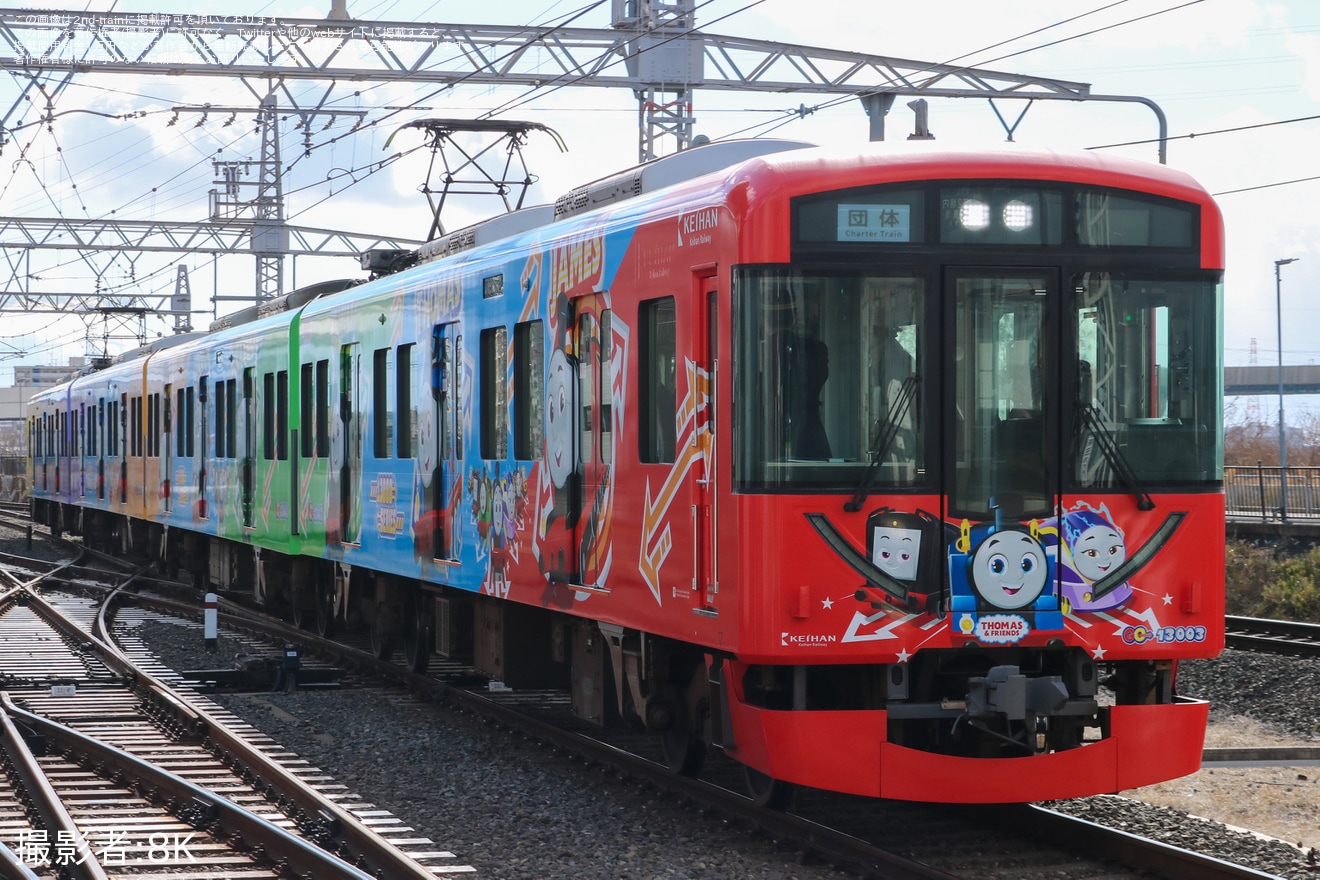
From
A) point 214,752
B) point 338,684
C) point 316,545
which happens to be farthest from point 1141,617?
point 316,545

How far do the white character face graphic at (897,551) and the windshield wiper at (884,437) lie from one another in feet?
0.51

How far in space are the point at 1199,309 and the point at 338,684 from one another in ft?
27.3

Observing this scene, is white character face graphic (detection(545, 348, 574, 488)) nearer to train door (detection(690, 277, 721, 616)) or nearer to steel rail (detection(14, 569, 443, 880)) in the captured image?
train door (detection(690, 277, 721, 616))

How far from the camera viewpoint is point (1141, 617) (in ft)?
24.7

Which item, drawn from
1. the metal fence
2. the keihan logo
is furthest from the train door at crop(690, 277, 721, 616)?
the metal fence

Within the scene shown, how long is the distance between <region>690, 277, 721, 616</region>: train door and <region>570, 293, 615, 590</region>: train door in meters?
1.16

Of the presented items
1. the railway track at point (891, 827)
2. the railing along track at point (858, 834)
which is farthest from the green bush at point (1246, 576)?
the railway track at point (891, 827)

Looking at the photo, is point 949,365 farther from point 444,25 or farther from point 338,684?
point 444,25

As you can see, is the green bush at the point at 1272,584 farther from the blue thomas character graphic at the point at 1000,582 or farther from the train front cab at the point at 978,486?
the blue thomas character graphic at the point at 1000,582

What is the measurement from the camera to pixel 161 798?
30.0ft

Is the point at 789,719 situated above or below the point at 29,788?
above

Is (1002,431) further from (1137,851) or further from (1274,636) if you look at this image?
(1274,636)

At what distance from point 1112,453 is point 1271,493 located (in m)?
21.7

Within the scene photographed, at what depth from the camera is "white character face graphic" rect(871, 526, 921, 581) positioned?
24.0 feet
